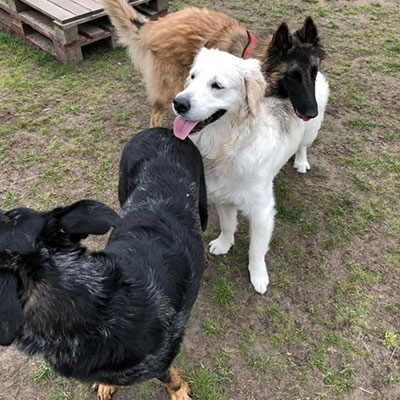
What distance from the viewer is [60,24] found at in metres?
5.32

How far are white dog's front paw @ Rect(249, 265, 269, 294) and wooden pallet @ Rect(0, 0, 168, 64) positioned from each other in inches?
179

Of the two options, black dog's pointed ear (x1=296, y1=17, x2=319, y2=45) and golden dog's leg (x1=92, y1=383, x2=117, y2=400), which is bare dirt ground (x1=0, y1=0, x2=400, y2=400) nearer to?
golden dog's leg (x1=92, y1=383, x2=117, y2=400)

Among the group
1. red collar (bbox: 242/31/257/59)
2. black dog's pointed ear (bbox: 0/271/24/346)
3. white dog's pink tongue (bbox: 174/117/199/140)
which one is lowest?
red collar (bbox: 242/31/257/59)

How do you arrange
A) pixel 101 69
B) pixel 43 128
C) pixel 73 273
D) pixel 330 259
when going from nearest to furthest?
1. pixel 73 273
2. pixel 330 259
3. pixel 43 128
4. pixel 101 69

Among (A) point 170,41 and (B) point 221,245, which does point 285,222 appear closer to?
(B) point 221,245

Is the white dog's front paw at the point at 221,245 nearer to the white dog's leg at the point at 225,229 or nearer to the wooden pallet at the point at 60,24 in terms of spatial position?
the white dog's leg at the point at 225,229

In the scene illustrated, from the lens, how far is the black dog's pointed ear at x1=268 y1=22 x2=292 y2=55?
12.1ft

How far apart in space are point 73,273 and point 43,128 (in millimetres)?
3812

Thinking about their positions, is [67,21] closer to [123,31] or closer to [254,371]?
[123,31]

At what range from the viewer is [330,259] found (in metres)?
3.77

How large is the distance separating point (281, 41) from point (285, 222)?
6.47 feet

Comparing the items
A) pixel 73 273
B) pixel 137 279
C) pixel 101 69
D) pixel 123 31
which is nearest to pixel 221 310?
pixel 137 279

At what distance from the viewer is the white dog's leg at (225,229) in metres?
3.49

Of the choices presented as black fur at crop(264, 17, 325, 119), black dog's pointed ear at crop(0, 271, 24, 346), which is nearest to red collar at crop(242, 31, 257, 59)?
black fur at crop(264, 17, 325, 119)
